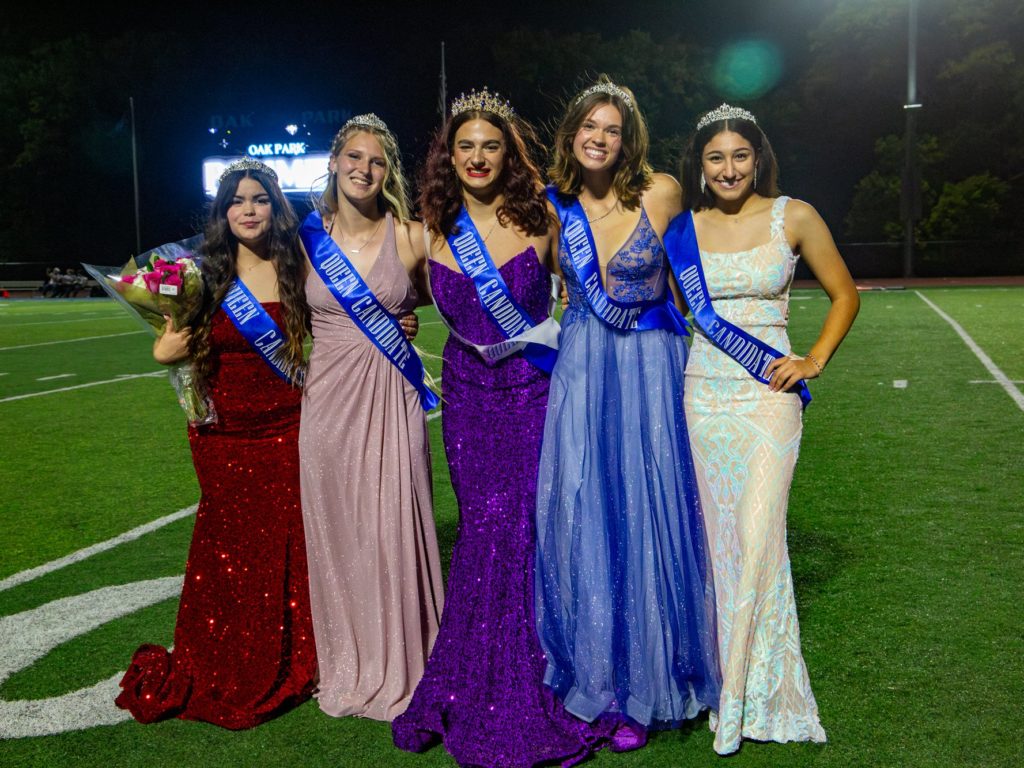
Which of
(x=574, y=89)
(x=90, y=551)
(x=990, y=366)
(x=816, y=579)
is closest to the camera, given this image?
(x=816, y=579)

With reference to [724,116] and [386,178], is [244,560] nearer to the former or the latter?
[386,178]

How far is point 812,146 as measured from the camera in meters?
42.4

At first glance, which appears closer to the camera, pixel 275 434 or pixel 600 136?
pixel 600 136

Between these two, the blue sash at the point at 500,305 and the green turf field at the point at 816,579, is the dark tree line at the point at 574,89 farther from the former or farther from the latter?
the blue sash at the point at 500,305

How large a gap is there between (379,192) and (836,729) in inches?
83.9

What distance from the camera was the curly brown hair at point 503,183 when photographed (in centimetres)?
332

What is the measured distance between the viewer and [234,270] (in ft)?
11.6

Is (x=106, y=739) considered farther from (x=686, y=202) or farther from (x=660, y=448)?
(x=686, y=202)

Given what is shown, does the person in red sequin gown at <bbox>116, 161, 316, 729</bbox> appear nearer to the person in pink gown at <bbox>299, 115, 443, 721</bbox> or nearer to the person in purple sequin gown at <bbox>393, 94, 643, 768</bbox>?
the person in pink gown at <bbox>299, 115, 443, 721</bbox>

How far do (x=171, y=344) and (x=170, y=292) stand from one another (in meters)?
0.18

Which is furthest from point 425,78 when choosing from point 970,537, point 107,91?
point 970,537

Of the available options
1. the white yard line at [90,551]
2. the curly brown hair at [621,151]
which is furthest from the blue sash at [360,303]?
the white yard line at [90,551]

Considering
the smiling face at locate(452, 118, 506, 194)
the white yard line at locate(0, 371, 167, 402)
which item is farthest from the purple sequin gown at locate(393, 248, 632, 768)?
the white yard line at locate(0, 371, 167, 402)

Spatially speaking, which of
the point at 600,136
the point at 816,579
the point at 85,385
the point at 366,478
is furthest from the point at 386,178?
the point at 85,385
